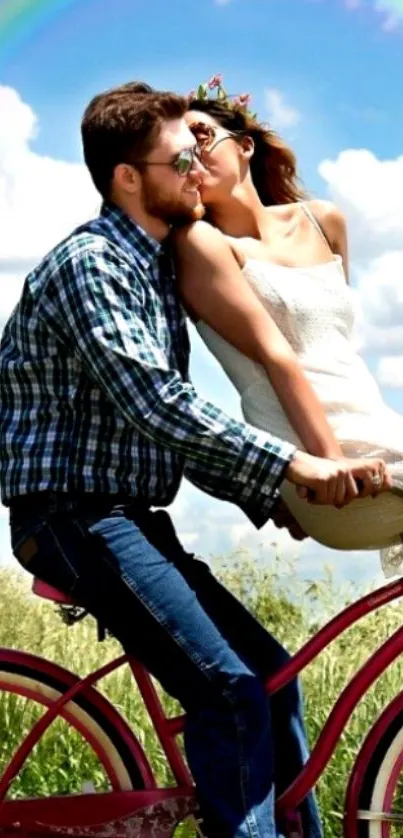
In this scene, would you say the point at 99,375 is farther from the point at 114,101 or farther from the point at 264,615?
the point at 264,615

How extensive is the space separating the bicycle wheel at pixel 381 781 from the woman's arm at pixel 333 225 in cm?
121

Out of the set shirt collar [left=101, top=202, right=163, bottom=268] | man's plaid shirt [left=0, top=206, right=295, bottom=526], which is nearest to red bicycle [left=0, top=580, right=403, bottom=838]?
man's plaid shirt [left=0, top=206, right=295, bottom=526]

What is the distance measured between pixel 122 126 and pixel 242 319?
532 millimetres

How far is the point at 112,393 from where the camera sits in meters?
3.10

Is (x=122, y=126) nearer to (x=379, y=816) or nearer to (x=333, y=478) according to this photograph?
(x=333, y=478)

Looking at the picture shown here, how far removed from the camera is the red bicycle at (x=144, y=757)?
3.41 meters

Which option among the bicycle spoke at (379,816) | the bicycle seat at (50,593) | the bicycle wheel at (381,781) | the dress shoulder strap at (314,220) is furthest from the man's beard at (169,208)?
the bicycle spoke at (379,816)

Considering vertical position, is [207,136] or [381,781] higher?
[207,136]

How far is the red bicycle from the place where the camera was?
3.41 metres

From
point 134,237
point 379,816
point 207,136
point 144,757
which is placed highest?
point 207,136

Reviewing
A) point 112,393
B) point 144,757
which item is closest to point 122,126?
point 112,393

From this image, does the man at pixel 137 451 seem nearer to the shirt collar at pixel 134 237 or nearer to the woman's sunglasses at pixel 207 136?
the shirt collar at pixel 134 237

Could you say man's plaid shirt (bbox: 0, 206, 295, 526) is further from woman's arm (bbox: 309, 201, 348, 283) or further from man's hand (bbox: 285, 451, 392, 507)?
woman's arm (bbox: 309, 201, 348, 283)

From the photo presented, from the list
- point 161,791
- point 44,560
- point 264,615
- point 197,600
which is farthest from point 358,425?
point 264,615
